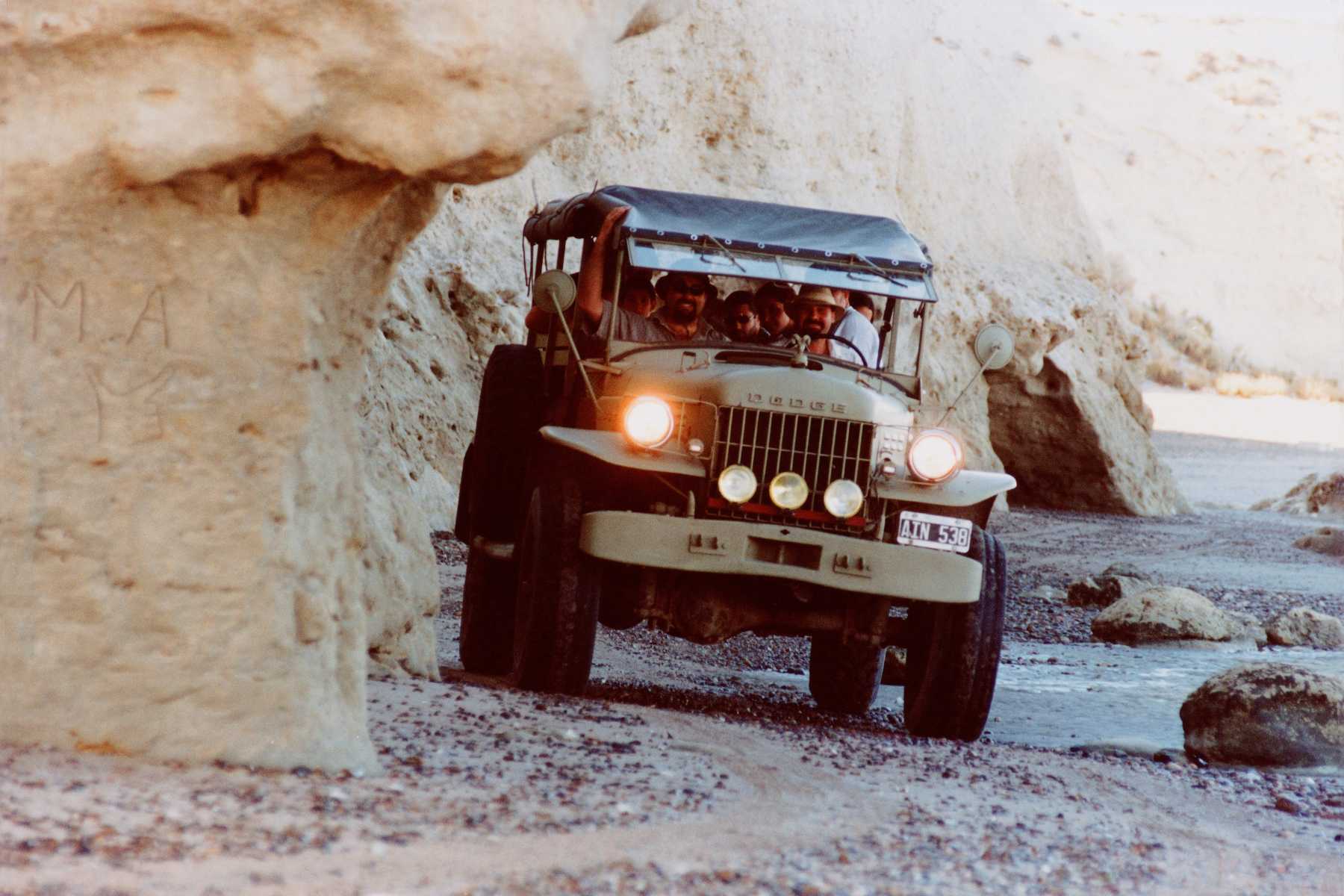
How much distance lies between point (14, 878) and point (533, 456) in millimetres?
4838

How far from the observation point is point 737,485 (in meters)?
7.78

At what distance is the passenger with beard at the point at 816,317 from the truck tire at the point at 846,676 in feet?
5.19

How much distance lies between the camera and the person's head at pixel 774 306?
886 cm

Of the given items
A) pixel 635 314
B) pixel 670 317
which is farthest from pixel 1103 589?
pixel 635 314

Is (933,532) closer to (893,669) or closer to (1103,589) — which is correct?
(893,669)

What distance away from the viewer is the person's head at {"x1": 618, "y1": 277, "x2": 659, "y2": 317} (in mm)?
8805

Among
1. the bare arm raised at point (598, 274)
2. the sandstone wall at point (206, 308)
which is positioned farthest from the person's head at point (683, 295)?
the sandstone wall at point (206, 308)

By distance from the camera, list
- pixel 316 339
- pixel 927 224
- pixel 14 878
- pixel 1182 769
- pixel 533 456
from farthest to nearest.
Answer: pixel 927 224, pixel 533 456, pixel 1182 769, pixel 316 339, pixel 14 878

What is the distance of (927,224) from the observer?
23.4m

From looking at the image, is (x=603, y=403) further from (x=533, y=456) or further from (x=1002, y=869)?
(x=1002, y=869)

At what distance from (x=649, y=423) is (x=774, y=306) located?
1297 millimetres

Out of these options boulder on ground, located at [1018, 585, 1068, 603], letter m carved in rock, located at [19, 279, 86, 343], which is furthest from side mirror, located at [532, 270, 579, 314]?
boulder on ground, located at [1018, 585, 1068, 603]

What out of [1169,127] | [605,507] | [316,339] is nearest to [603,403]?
[605,507]

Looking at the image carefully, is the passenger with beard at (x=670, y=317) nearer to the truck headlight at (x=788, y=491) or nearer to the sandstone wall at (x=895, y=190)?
the truck headlight at (x=788, y=491)
